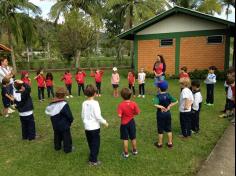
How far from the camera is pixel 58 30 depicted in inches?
1147

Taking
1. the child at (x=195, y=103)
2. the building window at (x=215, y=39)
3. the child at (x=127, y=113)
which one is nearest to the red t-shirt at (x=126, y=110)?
the child at (x=127, y=113)

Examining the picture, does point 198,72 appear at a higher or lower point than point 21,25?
lower

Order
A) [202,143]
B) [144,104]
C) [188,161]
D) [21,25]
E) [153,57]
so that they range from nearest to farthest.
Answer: [188,161] < [202,143] < [144,104] < [153,57] < [21,25]

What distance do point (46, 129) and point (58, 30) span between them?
924 inches

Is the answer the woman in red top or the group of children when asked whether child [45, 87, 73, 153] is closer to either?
the group of children

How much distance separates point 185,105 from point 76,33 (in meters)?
23.2

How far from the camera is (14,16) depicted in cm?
2489

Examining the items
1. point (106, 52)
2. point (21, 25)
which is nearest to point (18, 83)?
point (21, 25)

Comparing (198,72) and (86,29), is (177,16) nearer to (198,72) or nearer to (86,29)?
(198,72)

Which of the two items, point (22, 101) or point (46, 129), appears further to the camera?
point (46, 129)

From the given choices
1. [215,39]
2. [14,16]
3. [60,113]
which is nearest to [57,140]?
[60,113]

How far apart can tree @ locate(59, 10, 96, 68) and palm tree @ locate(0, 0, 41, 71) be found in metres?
3.58

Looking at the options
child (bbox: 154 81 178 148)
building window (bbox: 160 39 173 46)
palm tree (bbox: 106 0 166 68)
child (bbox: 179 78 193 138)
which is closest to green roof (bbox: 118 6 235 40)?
building window (bbox: 160 39 173 46)

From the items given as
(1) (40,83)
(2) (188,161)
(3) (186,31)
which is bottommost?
(2) (188,161)
